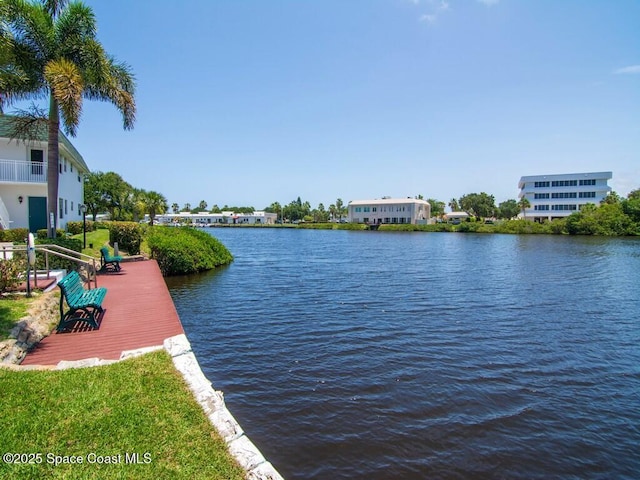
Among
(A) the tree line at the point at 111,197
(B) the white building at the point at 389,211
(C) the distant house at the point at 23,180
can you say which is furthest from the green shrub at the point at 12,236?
(B) the white building at the point at 389,211

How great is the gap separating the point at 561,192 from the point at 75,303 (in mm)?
108037

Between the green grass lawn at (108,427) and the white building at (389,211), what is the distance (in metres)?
102

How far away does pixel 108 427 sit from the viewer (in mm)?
4461

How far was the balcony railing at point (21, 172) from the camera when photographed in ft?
76.9

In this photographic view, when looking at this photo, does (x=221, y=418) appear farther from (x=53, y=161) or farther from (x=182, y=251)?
(x=182, y=251)

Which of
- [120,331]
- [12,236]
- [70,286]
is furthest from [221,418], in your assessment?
[12,236]

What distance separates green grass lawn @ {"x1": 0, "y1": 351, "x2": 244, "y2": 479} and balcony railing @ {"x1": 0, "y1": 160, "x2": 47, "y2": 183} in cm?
2291

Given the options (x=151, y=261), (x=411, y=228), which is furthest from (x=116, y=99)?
(x=411, y=228)

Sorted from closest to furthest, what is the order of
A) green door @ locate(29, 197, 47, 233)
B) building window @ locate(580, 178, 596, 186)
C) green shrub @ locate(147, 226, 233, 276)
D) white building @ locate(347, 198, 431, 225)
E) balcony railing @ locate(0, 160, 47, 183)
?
1. green shrub @ locate(147, 226, 233, 276)
2. balcony railing @ locate(0, 160, 47, 183)
3. green door @ locate(29, 197, 47, 233)
4. building window @ locate(580, 178, 596, 186)
5. white building @ locate(347, 198, 431, 225)

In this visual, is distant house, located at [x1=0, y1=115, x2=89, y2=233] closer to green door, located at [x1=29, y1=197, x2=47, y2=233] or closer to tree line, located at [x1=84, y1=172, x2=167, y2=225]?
green door, located at [x1=29, y1=197, x2=47, y2=233]

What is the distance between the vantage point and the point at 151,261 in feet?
68.2

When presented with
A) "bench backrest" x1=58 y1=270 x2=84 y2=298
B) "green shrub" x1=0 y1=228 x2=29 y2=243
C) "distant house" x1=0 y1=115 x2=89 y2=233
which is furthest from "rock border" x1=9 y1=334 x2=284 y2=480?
"distant house" x1=0 y1=115 x2=89 y2=233

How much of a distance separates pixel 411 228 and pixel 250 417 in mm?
95624

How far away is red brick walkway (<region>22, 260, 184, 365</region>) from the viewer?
725 cm
